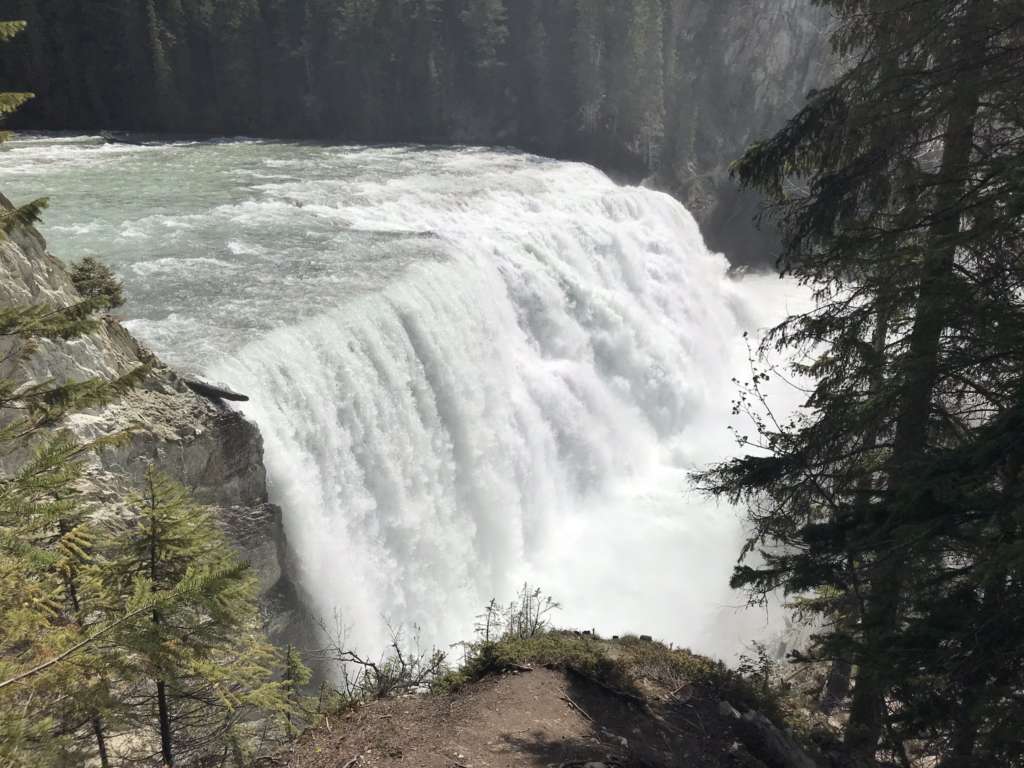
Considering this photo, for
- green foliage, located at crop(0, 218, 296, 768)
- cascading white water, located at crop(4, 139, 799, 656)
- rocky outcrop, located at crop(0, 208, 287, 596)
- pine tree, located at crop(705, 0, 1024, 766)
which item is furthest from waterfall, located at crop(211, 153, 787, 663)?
green foliage, located at crop(0, 218, 296, 768)

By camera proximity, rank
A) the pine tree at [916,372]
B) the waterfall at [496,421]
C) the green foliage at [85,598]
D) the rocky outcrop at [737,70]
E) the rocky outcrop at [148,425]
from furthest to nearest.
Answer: the rocky outcrop at [737,70] → the waterfall at [496,421] → the rocky outcrop at [148,425] → the pine tree at [916,372] → the green foliage at [85,598]

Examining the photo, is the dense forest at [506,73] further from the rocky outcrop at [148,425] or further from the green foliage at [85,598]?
the green foliage at [85,598]

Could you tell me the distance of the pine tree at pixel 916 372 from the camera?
4.13 m

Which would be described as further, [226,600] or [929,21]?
[929,21]

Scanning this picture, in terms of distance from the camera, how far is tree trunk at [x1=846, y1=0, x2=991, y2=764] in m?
4.57

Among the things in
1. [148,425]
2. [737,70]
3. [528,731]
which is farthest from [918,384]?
[737,70]

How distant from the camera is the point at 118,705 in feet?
14.7

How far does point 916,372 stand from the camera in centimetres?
513

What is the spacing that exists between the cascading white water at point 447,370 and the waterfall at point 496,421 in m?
0.05

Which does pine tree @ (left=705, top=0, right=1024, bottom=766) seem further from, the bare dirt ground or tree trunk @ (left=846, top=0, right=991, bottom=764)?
the bare dirt ground

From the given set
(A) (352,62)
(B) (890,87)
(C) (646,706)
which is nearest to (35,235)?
(C) (646,706)

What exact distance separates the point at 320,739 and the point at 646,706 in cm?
280

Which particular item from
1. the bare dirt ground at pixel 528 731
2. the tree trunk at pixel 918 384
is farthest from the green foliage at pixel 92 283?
the tree trunk at pixel 918 384

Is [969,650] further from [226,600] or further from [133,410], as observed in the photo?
[133,410]
